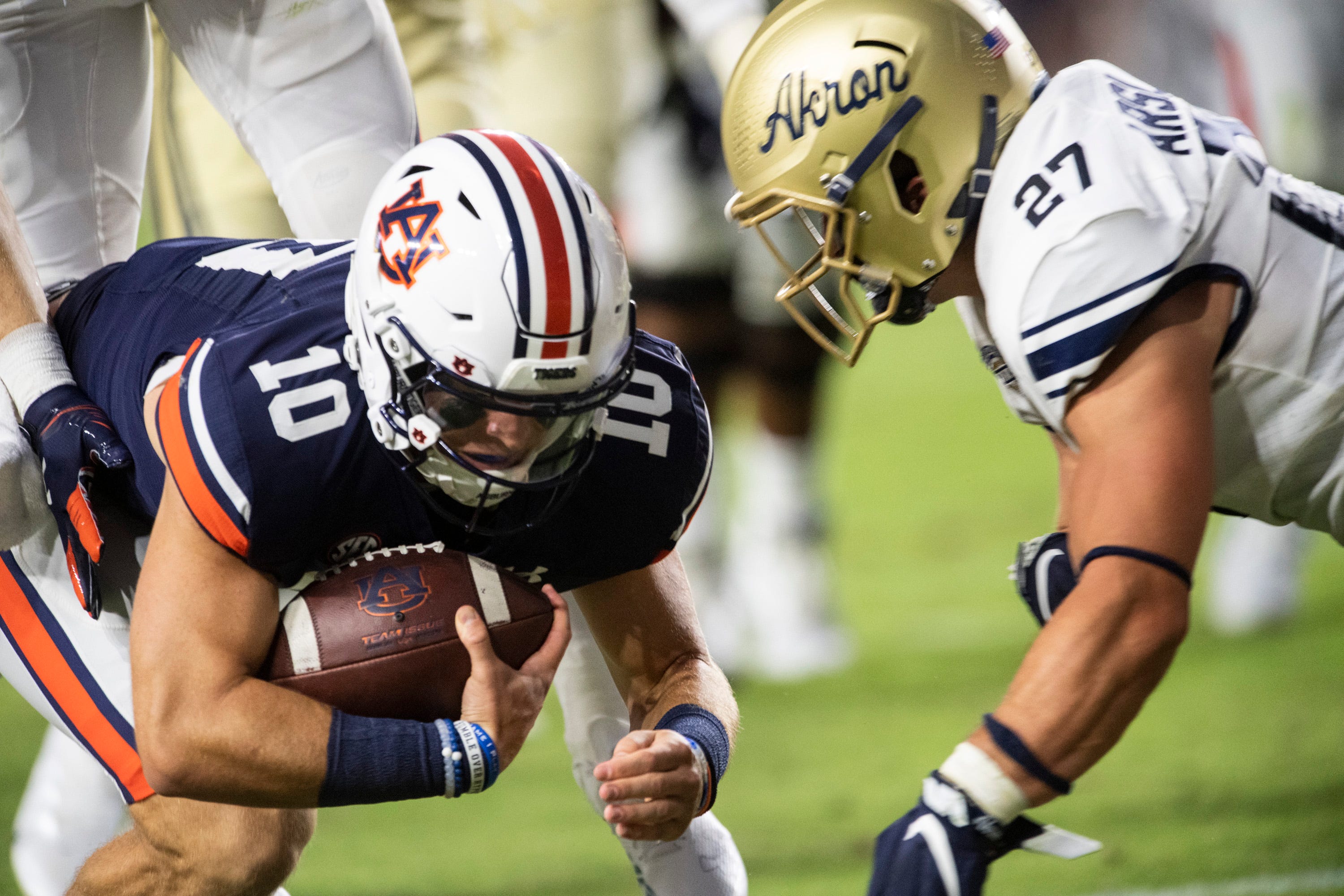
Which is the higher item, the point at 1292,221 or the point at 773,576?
the point at 1292,221

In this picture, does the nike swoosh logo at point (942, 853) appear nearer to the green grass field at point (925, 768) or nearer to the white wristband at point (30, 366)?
the green grass field at point (925, 768)

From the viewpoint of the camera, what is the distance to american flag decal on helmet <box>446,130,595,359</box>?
1656mm

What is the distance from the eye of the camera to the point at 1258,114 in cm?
552

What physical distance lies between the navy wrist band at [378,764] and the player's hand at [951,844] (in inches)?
21.8

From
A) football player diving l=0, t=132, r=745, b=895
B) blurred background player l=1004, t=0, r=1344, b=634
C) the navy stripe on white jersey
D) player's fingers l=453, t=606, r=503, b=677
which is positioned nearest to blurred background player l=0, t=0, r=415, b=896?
football player diving l=0, t=132, r=745, b=895

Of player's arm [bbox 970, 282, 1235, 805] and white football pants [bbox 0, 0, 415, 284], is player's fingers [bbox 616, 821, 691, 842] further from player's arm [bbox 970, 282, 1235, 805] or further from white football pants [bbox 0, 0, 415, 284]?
white football pants [bbox 0, 0, 415, 284]

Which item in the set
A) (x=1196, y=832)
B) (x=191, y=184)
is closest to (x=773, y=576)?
(x=1196, y=832)

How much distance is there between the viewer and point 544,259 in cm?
167

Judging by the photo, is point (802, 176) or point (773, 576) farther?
point (773, 576)

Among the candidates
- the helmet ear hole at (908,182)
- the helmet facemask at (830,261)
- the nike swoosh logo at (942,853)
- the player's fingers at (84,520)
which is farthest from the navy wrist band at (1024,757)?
the player's fingers at (84,520)

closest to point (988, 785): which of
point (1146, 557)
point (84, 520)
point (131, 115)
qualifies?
point (1146, 557)

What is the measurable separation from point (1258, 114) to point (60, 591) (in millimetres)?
4965

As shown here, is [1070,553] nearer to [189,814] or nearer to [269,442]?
[269,442]

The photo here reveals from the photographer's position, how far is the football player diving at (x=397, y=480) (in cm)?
168
